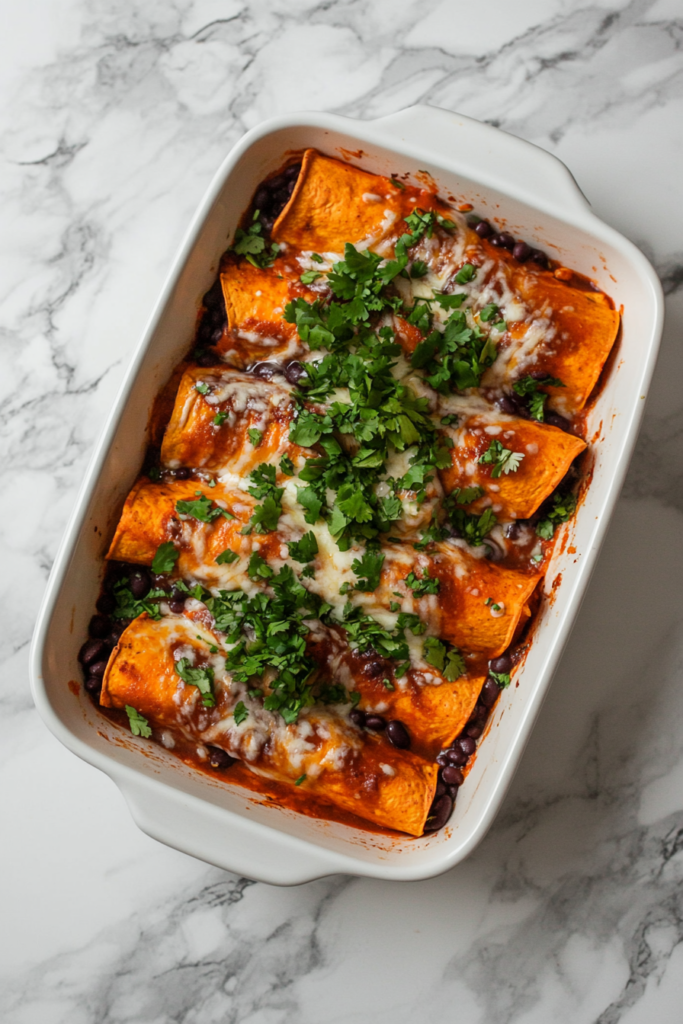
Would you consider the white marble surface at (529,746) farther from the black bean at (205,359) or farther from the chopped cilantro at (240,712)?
the chopped cilantro at (240,712)

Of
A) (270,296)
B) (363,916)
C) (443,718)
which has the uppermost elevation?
(270,296)

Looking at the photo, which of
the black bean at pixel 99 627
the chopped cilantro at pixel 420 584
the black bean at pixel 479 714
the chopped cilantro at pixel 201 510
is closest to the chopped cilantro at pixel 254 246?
the chopped cilantro at pixel 201 510

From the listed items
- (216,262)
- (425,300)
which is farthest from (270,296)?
(425,300)

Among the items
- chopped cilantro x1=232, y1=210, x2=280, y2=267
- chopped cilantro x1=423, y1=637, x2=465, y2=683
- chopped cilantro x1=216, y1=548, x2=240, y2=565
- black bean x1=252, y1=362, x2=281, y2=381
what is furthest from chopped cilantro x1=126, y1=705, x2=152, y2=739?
chopped cilantro x1=232, y1=210, x2=280, y2=267

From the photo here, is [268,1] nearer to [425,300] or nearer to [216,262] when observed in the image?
[216,262]

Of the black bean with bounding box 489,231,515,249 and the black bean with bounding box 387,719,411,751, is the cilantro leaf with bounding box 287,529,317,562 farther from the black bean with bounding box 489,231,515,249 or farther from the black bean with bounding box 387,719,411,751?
the black bean with bounding box 489,231,515,249
